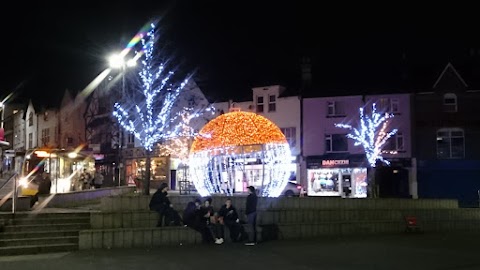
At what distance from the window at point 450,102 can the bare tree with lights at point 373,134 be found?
4.20 metres

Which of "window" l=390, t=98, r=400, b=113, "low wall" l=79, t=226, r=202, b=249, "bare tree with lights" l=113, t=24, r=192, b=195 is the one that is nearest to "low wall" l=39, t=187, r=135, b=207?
"bare tree with lights" l=113, t=24, r=192, b=195

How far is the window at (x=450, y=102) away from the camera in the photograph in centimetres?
4388

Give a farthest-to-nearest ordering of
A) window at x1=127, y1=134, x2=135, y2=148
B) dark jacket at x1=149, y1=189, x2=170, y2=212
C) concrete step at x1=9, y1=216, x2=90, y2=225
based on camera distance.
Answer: window at x1=127, y1=134, x2=135, y2=148 → dark jacket at x1=149, y1=189, x2=170, y2=212 → concrete step at x1=9, y1=216, x2=90, y2=225

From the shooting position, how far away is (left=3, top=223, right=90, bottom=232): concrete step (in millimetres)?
15516

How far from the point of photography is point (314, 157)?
149 ft

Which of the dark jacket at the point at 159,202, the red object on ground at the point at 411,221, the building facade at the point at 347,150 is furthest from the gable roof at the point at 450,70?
the dark jacket at the point at 159,202

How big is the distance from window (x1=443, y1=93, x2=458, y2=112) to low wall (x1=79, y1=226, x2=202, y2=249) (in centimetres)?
3213

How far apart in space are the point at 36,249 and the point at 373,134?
107 ft

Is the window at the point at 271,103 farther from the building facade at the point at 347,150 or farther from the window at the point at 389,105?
the window at the point at 389,105

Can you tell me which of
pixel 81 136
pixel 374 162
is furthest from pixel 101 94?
pixel 374 162

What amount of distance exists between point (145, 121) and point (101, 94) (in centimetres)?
2480

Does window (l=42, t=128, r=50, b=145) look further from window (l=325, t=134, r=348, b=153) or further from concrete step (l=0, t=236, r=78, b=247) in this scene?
concrete step (l=0, t=236, r=78, b=247)

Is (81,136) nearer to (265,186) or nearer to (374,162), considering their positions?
(374,162)

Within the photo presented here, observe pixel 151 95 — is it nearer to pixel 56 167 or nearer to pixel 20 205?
pixel 56 167
